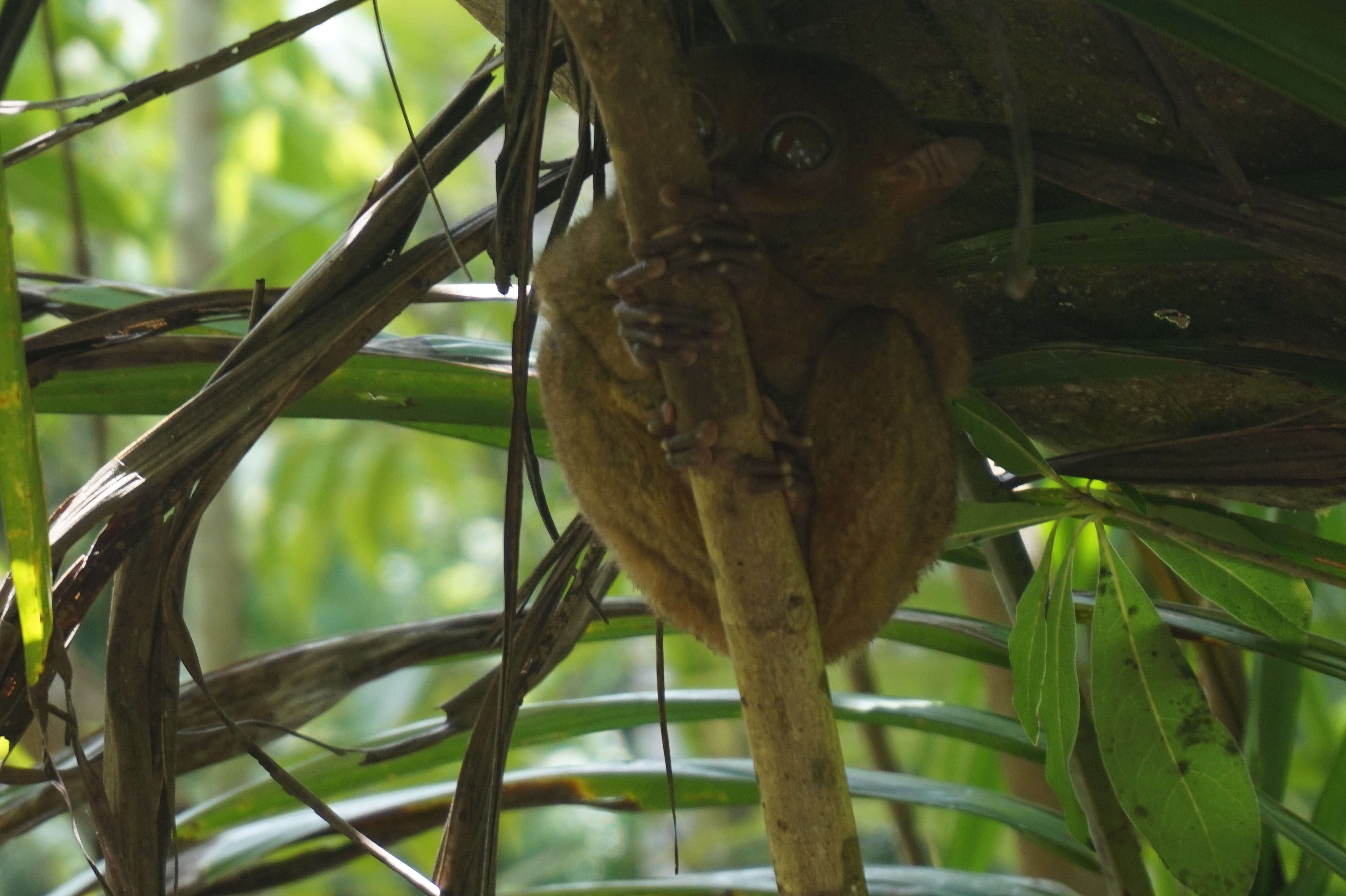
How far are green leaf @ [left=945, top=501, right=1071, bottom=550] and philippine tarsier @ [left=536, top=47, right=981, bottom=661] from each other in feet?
0.17

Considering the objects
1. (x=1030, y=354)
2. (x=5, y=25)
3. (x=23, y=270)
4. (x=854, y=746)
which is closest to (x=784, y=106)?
(x=1030, y=354)

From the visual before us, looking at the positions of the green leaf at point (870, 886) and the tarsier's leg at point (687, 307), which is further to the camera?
the green leaf at point (870, 886)

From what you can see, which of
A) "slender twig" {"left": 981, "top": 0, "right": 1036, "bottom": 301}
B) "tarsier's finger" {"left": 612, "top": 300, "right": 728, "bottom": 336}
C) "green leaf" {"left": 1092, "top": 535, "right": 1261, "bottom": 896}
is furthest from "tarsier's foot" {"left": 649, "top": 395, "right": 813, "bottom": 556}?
"green leaf" {"left": 1092, "top": 535, "right": 1261, "bottom": 896}

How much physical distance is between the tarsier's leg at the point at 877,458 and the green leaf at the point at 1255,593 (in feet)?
1.25

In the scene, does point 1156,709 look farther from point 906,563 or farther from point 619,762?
point 619,762

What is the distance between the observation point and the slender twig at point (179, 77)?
157 cm

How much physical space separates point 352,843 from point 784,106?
1.50m

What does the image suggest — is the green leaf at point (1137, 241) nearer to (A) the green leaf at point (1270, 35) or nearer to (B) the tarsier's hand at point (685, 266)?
(A) the green leaf at point (1270, 35)

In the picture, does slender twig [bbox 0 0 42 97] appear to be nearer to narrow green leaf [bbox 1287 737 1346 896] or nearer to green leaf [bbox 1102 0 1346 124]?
green leaf [bbox 1102 0 1346 124]

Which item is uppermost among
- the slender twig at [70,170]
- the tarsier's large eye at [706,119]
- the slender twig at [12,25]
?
the slender twig at [70,170]

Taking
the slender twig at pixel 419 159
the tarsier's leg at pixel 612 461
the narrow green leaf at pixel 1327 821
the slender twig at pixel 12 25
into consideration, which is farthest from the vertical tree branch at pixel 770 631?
the narrow green leaf at pixel 1327 821

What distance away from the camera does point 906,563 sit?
186 centimetres

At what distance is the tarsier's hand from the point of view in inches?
48.9

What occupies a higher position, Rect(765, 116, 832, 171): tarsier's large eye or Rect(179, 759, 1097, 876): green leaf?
Rect(765, 116, 832, 171): tarsier's large eye
